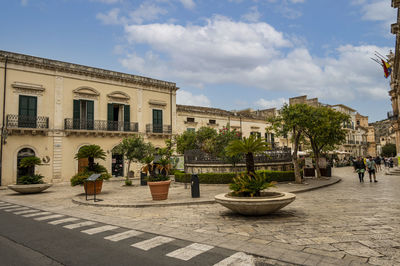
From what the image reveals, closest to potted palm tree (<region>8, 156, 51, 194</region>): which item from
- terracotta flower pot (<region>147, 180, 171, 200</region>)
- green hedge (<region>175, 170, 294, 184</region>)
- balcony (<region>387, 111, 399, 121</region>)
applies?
terracotta flower pot (<region>147, 180, 171, 200</region>)

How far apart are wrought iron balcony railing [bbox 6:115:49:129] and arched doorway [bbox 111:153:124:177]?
640 cm

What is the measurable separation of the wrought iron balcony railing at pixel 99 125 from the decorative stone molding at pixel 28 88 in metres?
2.96

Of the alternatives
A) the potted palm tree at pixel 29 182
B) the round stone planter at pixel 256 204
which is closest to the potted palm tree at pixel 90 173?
the potted palm tree at pixel 29 182

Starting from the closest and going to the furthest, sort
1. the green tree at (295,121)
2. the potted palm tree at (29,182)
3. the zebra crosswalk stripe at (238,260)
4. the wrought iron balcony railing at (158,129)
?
the zebra crosswalk stripe at (238,260), the potted palm tree at (29,182), the green tree at (295,121), the wrought iron balcony railing at (158,129)

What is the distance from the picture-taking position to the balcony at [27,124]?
1983cm

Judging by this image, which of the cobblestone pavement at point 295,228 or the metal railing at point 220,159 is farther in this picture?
the metal railing at point 220,159

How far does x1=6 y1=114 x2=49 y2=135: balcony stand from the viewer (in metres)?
19.8

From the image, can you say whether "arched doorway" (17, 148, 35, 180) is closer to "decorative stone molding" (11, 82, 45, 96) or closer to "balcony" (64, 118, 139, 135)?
"balcony" (64, 118, 139, 135)

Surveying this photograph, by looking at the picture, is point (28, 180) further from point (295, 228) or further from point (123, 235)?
point (295, 228)

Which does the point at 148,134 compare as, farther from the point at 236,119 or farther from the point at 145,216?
the point at 145,216

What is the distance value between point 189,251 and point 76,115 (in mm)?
21502

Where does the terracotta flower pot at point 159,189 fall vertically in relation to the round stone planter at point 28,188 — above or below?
above

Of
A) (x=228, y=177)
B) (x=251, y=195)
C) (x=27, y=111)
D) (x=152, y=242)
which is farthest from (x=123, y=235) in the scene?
(x=27, y=111)

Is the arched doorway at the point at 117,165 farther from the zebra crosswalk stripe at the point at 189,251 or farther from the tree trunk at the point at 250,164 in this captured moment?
the zebra crosswalk stripe at the point at 189,251
